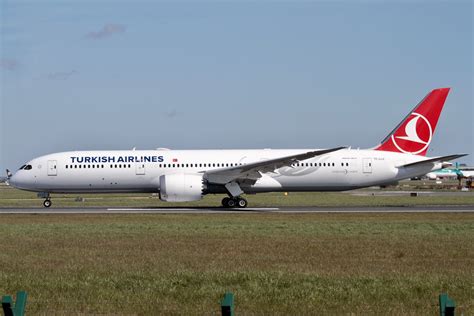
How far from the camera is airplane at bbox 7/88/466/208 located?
43.8m

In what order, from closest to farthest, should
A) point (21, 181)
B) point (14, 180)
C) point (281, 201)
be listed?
point (21, 181), point (14, 180), point (281, 201)

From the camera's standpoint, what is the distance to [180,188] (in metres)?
41.2

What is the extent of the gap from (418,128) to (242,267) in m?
31.6

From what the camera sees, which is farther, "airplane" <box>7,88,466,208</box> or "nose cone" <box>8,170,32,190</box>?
"nose cone" <box>8,170,32,190</box>

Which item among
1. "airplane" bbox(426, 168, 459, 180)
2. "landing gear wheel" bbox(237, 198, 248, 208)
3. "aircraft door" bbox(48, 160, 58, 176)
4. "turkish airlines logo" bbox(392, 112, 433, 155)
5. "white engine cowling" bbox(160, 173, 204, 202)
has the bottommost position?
"landing gear wheel" bbox(237, 198, 248, 208)

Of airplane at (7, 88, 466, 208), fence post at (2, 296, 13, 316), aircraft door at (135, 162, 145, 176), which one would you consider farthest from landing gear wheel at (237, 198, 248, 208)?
fence post at (2, 296, 13, 316)

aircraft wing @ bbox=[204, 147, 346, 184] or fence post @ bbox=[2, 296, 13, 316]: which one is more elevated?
aircraft wing @ bbox=[204, 147, 346, 184]

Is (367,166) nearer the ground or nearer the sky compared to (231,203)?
nearer the sky

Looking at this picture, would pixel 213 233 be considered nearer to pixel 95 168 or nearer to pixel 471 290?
pixel 471 290

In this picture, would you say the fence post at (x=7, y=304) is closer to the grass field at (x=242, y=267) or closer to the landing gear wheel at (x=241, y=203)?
the grass field at (x=242, y=267)

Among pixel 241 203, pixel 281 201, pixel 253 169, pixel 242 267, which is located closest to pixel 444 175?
pixel 281 201

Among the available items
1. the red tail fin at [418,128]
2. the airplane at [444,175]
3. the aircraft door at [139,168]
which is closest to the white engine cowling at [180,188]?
the aircraft door at [139,168]

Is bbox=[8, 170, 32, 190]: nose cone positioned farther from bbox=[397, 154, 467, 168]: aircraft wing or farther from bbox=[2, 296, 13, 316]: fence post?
bbox=[2, 296, 13, 316]: fence post

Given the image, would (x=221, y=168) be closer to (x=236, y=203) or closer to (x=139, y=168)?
(x=236, y=203)
